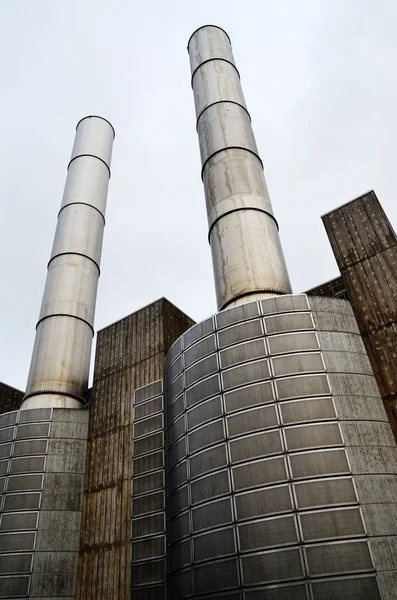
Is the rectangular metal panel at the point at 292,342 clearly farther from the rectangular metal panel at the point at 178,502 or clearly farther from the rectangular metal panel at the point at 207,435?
the rectangular metal panel at the point at 178,502

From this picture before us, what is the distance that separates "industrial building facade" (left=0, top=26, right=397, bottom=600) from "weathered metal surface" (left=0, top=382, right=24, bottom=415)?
4.27 metres

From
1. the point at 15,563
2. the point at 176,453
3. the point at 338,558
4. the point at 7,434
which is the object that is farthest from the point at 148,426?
the point at 338,558

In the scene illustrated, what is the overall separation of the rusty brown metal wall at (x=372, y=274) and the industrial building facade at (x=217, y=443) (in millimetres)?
252

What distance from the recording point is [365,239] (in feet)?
62.3

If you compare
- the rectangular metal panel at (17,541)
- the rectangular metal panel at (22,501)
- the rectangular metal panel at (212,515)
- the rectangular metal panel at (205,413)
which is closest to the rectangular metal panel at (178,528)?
the rectangular metal panel at (212,515)

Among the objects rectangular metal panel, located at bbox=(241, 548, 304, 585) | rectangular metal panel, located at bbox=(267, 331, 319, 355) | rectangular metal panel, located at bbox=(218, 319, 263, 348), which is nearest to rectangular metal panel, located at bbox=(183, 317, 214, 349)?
rectangular metal panel, located at bbox=(218, 319, 263, 348)

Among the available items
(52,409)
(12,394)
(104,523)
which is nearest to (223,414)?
(104,523)

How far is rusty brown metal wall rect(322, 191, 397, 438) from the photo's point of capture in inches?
646

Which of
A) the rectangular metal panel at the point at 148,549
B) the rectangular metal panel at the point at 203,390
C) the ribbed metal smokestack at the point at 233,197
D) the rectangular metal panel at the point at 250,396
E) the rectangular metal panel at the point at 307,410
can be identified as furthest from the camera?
the ribbed metal smokestack at the point at 233,197

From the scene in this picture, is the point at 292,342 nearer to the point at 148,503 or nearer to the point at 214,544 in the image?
the point at 214,544

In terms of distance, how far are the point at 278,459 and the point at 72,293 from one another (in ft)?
57.7

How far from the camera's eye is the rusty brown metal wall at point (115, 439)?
19.2 m

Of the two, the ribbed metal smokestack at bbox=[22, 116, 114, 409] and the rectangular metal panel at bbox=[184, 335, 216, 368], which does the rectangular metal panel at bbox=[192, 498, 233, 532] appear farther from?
the ribbed metal smokestack at bbox=[22, 116, 114, 409]

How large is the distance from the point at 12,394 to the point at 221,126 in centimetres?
1967
